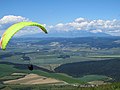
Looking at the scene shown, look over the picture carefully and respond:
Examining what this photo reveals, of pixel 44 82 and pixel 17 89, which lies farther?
pixel 44 82

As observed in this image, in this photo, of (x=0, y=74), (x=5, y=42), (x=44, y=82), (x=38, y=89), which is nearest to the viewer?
(x=5, y=42)

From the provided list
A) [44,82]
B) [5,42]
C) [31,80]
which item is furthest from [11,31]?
[31,80]

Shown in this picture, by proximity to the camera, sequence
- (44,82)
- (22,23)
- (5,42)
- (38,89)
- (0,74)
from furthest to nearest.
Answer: (0,74) < (44,82) < (38,89) < (22,23) < (5,42)

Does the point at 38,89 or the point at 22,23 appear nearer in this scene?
the point at 22,23

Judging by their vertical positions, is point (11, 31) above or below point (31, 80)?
above

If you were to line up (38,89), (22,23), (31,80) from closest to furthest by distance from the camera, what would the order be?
(22,23), (38,89), (31,80)

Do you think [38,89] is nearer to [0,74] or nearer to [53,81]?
[53,81]

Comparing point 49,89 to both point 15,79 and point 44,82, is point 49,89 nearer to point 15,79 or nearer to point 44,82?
point 44,82

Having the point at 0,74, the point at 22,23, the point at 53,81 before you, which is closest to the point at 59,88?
the point at 53,81

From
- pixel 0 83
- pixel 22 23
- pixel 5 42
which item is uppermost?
pixel 22 23
